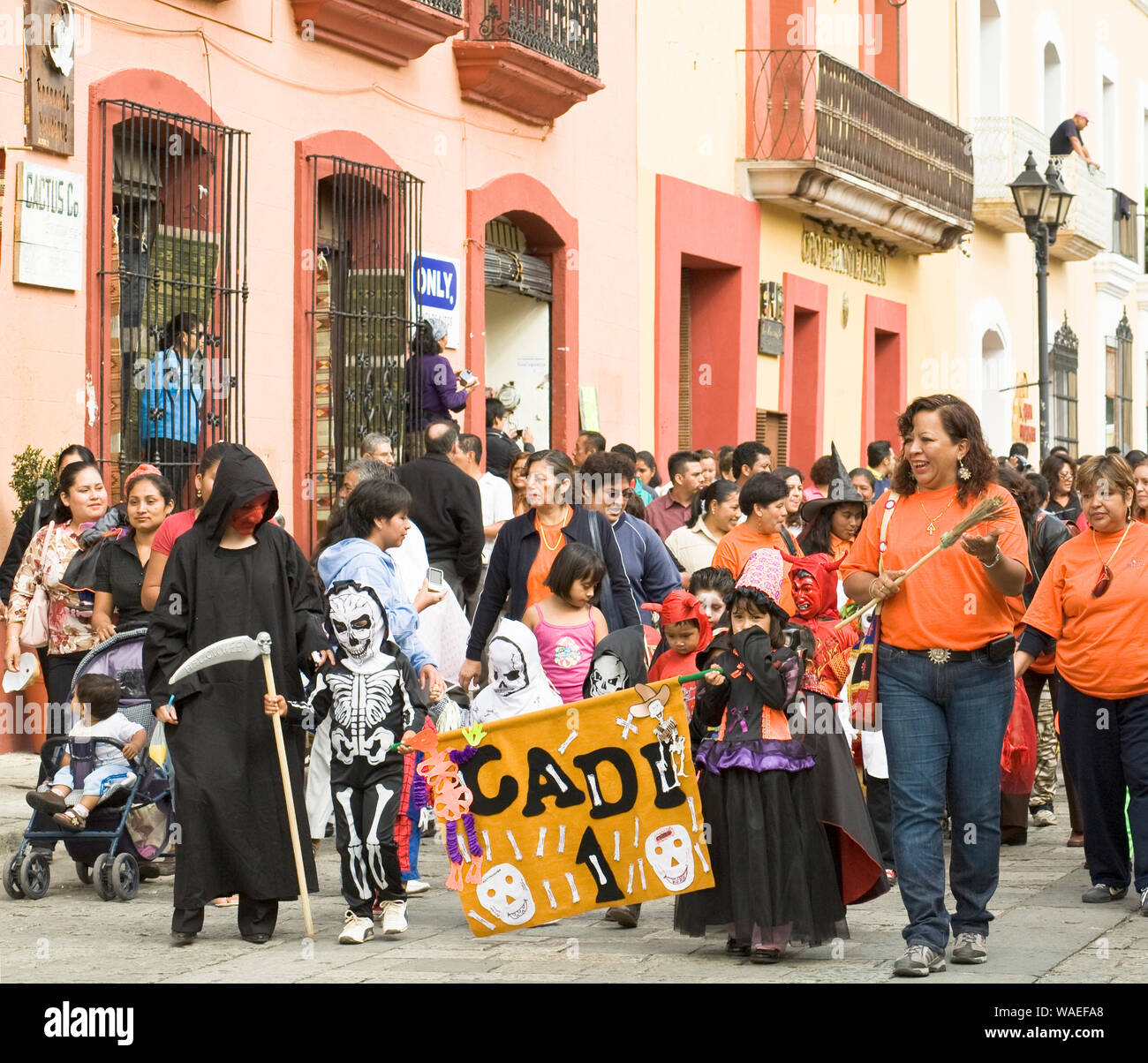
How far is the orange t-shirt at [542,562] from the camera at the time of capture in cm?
987

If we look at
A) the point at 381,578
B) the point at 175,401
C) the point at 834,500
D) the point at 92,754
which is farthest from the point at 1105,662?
the point at 175,401

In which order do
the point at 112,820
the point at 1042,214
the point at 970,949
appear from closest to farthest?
the point at 970,949 → the point at 112,820 → the point at 1042,214

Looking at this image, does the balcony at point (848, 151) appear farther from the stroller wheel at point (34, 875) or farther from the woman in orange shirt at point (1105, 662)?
the stroller wheel at point (34, 875)

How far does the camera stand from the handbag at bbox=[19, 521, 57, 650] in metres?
10.8

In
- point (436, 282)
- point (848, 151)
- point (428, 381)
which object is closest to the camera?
point (428, 381)

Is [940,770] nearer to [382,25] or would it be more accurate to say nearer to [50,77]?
[50,77]

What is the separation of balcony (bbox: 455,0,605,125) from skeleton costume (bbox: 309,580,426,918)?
8139mm

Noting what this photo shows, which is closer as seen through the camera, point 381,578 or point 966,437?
point 966,437

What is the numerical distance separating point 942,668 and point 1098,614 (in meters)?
1.94

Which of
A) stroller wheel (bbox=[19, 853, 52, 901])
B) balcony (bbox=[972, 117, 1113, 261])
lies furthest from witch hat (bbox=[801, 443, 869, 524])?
balcony (bbox=[972, 117, 1113, 261])

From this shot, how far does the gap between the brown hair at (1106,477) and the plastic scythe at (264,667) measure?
3561 millimetres

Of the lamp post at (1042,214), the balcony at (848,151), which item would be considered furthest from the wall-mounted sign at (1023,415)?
the lamp post at (1042,214)

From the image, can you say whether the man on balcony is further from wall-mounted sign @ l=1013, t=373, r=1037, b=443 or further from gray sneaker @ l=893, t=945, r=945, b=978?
gray sneaker @ l=893, t=945, r=945, b=978

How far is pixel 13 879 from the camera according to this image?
361 inches
